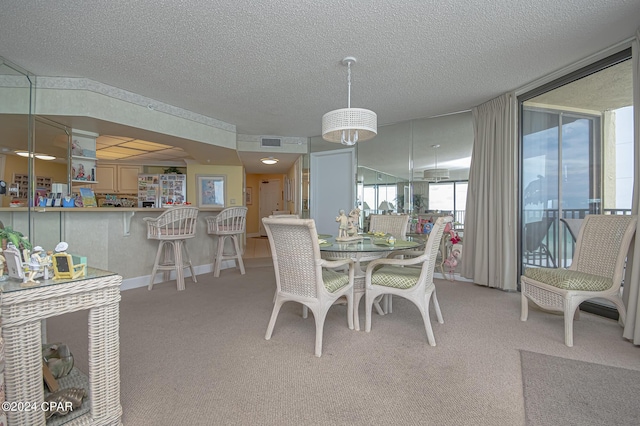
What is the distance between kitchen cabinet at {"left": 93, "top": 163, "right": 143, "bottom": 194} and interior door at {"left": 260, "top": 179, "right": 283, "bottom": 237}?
12.9 feet

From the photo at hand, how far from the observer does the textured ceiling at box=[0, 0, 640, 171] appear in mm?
2059

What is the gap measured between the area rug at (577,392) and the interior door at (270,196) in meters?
9.03

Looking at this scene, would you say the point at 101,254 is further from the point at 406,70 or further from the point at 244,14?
the point at 406,70

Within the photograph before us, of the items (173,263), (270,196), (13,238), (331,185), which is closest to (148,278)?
(173,263)

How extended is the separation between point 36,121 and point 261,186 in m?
7.47

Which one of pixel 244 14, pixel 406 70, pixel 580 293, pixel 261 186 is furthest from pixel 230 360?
pixel 261 186

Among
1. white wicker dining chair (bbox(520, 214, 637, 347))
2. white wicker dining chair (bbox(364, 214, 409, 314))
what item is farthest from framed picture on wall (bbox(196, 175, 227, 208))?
white wicker dining chair (bbox(520, 214, 637, 347))

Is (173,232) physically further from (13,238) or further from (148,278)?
(13,238)

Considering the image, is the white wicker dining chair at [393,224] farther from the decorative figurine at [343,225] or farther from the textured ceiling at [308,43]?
the textured ceiling at [308,43]

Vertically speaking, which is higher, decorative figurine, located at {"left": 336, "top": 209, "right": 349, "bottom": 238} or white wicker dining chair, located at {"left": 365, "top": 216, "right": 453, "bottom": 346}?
decorative figurine, located at {"left": 336, "top": 209, "right": 349, "bottom": 238}

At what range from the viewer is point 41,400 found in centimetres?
109

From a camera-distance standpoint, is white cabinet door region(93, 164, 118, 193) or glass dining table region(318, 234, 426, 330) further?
white cabinet door region(93, 164, 118, 193)

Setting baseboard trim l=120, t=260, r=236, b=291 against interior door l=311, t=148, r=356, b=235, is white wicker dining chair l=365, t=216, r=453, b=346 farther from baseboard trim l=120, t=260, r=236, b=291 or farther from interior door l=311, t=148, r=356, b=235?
interior door l=311, t=148, r=356, b=235

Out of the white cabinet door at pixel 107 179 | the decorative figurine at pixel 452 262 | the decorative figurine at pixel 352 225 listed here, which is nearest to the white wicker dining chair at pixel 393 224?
the decorative figurine at pixel 352 225
